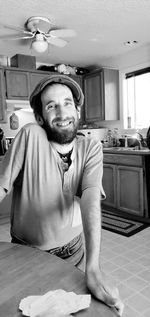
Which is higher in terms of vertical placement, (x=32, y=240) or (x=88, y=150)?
(x=88, y=150)

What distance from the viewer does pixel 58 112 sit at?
3.42 ft

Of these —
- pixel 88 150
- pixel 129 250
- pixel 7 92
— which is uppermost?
pixel 7 92

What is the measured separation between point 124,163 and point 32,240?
8.41ft

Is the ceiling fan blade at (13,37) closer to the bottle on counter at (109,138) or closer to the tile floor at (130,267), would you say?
the bottle on counter at (109,138)

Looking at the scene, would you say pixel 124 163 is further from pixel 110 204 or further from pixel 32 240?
pixel 32 240

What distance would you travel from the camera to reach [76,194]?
108 cm

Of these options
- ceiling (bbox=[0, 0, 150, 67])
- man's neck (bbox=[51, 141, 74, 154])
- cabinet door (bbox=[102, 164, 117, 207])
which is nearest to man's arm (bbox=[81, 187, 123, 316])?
man's neck (bbox=[51, 141, 74, 154])

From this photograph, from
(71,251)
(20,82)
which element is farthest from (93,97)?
(71,251)

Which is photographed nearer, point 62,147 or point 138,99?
point 62,147

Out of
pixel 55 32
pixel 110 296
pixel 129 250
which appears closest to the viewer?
pixel 110 296

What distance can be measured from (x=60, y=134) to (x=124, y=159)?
2486 mm

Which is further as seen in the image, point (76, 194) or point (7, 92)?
point (7, 92)

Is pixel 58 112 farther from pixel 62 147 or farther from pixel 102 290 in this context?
pixel 102 290

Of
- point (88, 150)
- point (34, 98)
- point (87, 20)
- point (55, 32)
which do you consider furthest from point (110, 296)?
point (87, 20)
